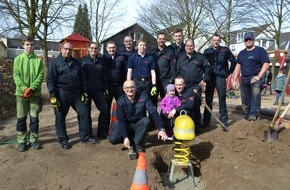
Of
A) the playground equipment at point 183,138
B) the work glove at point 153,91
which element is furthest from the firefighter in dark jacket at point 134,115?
the work glove at point 153,91

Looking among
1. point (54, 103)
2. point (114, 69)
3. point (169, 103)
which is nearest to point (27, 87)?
point (54, 103)

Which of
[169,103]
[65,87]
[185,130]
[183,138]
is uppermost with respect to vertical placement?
[65,87]

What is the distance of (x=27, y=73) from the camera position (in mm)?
5734

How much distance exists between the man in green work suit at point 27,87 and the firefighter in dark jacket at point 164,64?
238cm

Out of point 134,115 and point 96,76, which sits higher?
point 96,76

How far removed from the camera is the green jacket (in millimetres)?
5645

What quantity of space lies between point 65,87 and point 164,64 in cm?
215

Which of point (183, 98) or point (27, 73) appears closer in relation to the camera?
point (27, 73)

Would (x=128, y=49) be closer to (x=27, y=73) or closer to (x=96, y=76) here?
(x=96, y=76)

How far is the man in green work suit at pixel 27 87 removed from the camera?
5.65m

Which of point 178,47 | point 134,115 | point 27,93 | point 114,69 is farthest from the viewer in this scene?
point 178,47

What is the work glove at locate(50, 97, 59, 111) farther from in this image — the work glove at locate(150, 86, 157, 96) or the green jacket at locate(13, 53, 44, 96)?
the work glove at locate(150, 86, 157, 96)

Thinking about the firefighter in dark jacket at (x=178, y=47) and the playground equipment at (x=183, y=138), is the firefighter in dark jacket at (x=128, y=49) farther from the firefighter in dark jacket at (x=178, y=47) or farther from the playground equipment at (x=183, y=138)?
the playground equipment at (x=183, y=138)

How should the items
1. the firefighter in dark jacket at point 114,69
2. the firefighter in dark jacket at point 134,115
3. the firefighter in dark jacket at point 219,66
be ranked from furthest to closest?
the firefighter in dark jacket at point 219,66 < the firefighter in dark jacket at point 114,69 < the firefighter in dark jacket at point 134,115
